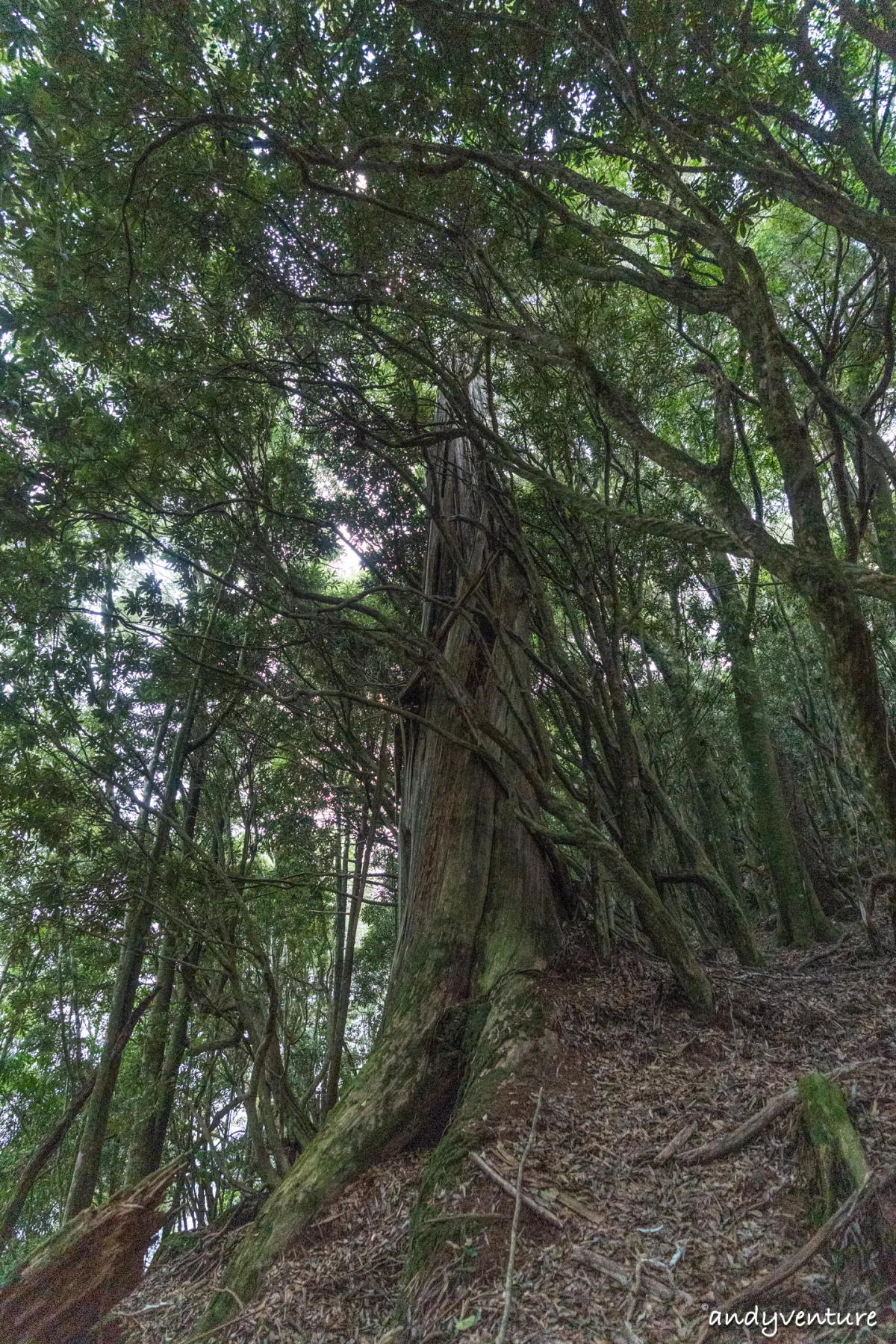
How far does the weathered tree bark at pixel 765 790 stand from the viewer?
6020mm

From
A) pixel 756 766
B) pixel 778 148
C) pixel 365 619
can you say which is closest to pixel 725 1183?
pixel 778 148

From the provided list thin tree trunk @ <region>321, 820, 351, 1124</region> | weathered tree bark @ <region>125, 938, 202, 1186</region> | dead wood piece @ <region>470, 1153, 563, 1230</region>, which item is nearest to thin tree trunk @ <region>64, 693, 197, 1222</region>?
weathered tree bark @ <region>125, 938, 202, 1186</region>

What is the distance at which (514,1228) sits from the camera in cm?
209

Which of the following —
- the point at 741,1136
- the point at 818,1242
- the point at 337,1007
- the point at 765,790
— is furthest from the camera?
the point at 765,790

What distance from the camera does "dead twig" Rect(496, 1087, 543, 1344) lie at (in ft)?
5.95

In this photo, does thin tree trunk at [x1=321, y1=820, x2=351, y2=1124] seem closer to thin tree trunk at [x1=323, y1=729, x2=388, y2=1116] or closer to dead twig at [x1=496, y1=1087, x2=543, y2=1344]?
thin tree trunk at [x1=323, y1=729, x2=388, y2=1116]

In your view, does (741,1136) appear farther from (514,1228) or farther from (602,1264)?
(514,1228)

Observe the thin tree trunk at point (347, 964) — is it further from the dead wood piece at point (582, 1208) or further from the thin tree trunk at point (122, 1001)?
the dead wood piece at point (582, 1208)

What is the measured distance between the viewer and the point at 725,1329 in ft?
5.54

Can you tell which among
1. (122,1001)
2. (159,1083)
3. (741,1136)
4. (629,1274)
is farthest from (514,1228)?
(159,1083)

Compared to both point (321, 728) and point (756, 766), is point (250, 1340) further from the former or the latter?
point (756, 766)

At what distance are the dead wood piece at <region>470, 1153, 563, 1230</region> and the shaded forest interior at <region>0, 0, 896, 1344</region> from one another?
0.01m

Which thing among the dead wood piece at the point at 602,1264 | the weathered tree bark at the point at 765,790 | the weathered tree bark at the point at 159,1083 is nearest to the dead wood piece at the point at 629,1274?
the dead wood piece at the point at 602,1264

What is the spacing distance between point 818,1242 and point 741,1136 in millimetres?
685
